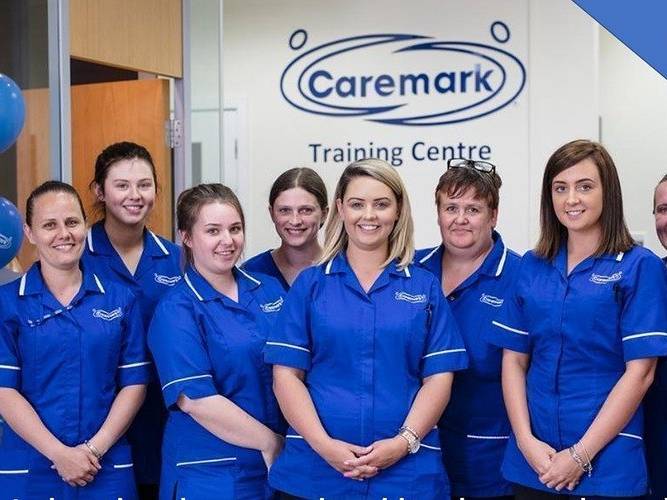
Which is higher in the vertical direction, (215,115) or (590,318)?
(215,115)

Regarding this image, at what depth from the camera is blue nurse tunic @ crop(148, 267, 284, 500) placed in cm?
219

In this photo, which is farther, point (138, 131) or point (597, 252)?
point (138, 131)

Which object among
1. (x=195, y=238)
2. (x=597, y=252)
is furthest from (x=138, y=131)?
(x=597, y=252)

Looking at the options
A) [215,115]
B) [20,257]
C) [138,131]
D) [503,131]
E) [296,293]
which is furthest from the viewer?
[503,131]

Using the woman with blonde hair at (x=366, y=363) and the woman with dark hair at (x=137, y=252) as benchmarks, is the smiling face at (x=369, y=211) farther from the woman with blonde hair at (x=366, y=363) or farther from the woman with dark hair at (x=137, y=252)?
the woman with dark hair at (x=137, y=252)

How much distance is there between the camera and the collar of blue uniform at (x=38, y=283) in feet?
7.50

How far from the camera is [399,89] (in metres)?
5.84

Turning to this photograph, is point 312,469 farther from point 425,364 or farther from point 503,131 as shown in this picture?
point 503,131

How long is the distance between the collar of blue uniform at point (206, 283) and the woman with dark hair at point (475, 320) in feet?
1.75

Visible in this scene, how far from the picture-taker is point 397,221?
2.22 meters

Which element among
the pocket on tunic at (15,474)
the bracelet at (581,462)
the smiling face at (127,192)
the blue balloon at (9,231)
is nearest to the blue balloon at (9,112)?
the blue balloon at (9,231)

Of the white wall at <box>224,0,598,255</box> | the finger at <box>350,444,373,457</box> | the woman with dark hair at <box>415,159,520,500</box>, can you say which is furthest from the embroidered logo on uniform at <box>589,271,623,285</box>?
the white wall at <box>224,0,598,255</box>

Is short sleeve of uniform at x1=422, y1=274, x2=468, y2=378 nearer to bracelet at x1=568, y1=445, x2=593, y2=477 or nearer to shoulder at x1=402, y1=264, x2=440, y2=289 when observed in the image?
shoulder at x1=402, y1=264, x2=440, y2=289

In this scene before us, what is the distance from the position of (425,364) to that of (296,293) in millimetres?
353
